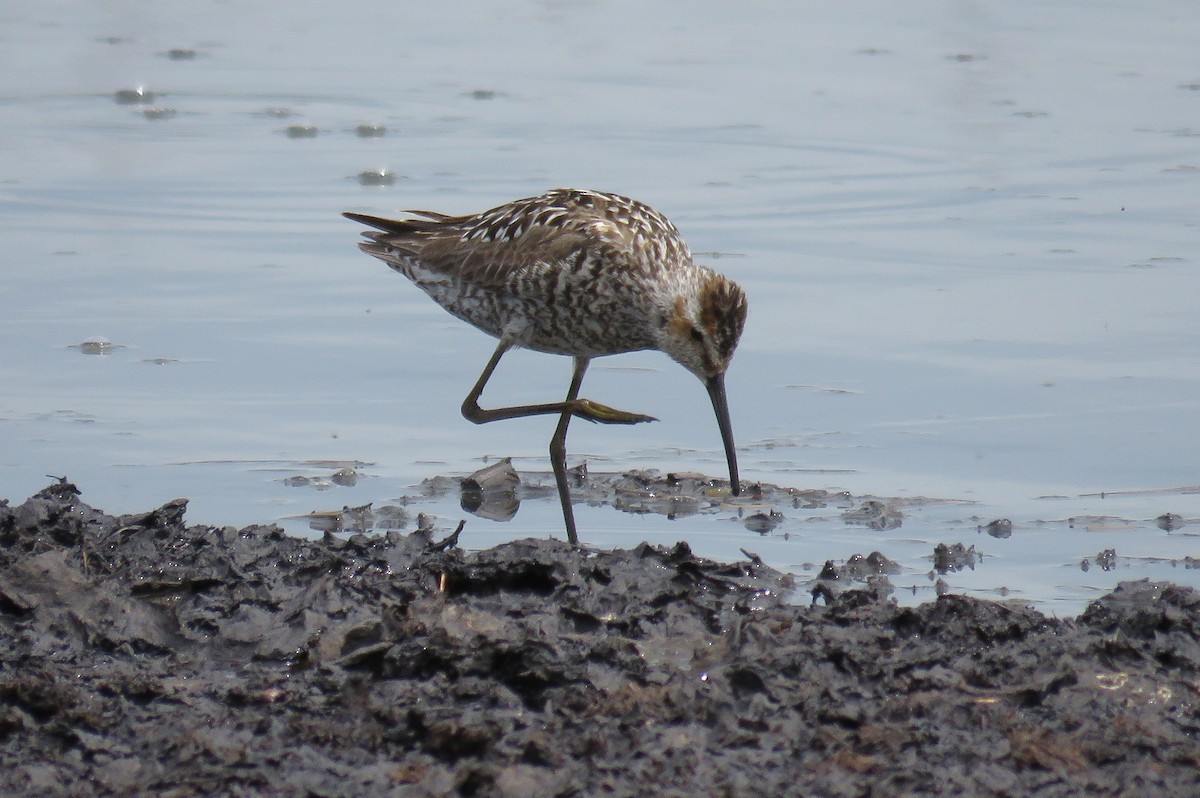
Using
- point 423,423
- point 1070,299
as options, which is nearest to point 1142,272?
point 1070,299

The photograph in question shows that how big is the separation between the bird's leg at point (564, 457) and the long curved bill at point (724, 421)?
61 centimetres

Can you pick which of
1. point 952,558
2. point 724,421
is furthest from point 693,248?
point 952,558

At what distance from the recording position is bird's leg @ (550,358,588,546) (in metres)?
6.81

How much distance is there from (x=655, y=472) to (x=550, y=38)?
9683 mm

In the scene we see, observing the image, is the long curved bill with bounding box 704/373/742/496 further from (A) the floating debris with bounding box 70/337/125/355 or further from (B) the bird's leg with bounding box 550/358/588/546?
(A) the floating debris with bounding box 70/337/125/355

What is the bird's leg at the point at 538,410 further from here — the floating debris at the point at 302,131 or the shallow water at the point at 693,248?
the floating debris at the point at 302,131

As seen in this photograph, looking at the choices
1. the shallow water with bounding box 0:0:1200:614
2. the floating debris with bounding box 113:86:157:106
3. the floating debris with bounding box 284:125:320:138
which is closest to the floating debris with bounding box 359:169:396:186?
the shallow water with bounding box 0:0:1200:614

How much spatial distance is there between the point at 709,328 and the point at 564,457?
2.61ft

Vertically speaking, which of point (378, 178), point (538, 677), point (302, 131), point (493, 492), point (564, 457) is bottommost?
point (538, 677)

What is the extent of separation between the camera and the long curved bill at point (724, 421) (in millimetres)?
7062

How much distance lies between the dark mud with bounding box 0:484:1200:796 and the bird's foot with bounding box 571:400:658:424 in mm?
1768

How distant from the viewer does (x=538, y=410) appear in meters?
7.74

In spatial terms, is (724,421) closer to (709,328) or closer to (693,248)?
(709,328)

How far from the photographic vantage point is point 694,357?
747 centimetres
